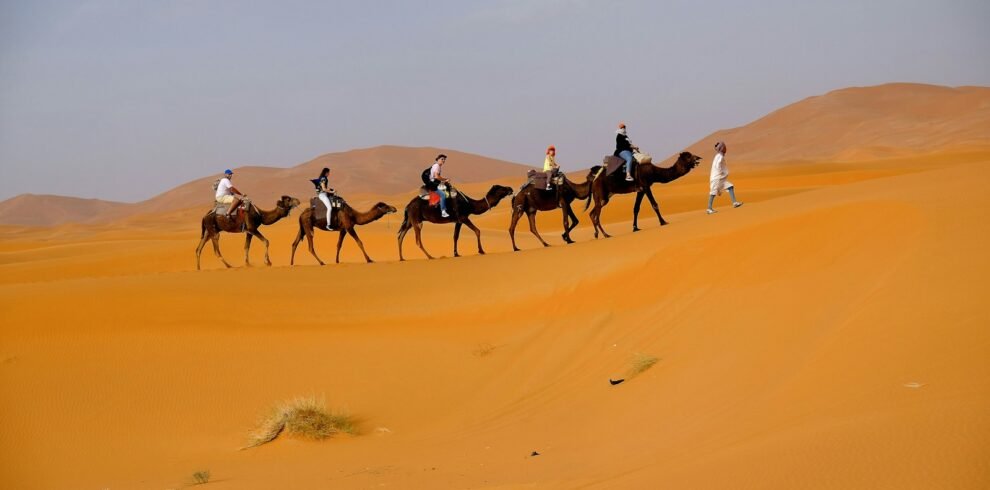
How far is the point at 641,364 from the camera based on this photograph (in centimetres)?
1162

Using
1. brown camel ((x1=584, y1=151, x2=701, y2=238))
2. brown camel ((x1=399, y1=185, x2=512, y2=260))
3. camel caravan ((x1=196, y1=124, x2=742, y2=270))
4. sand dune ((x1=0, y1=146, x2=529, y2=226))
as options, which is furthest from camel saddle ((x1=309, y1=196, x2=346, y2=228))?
sand dune ((x1=0, y1=146, x2=529, y2=226))

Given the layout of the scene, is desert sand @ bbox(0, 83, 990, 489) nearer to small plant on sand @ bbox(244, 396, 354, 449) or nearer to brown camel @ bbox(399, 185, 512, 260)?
small plant on sand @ bbox(244, 396, 354, 449)

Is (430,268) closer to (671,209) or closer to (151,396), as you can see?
(151,396)

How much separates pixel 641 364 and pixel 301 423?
4.23 meters

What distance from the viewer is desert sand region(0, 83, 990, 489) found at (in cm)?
727

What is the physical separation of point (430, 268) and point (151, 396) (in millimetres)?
7414

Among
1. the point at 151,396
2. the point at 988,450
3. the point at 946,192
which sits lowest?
the point at 151,396

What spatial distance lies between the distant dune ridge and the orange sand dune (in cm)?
4648

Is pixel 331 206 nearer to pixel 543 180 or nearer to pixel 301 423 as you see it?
pixel 543 180

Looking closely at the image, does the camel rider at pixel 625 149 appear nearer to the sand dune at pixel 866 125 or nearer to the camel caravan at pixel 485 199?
the camel caravan at pixel 485 199

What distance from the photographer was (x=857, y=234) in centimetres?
1216

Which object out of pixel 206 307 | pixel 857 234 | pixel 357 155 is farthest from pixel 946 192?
pixel 357 155

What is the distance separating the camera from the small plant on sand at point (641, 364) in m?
11.6

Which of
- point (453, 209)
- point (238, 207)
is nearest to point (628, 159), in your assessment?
point (453, 209)
